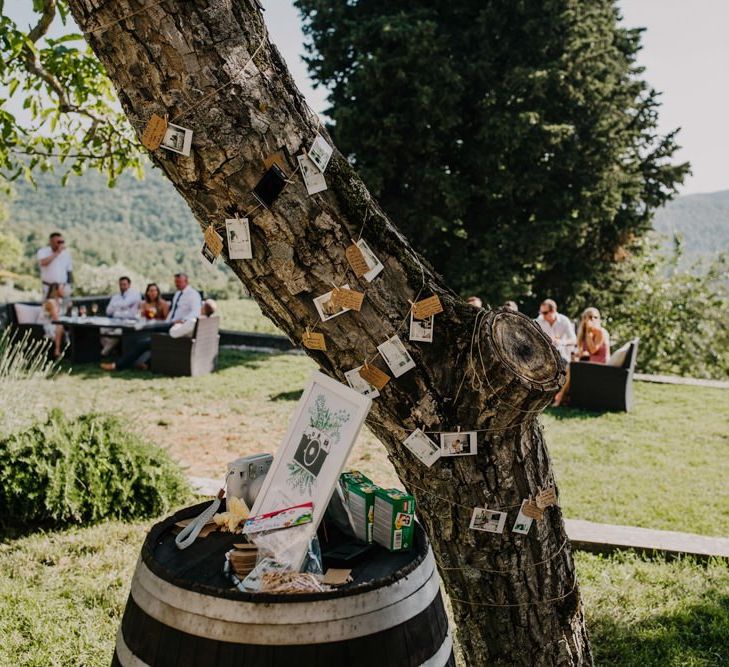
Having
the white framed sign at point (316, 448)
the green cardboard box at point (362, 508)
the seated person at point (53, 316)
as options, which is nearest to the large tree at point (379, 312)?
the white framed sign at point (316, 448)

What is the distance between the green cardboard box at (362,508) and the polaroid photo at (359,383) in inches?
11.2

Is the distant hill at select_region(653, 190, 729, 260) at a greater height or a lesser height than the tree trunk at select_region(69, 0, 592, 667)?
greater

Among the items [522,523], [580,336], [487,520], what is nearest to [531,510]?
[522,523]

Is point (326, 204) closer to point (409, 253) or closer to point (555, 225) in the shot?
point (409, 253)

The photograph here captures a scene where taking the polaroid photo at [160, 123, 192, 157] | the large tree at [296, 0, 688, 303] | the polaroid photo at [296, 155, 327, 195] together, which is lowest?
the polaroid photo at [296, 155, 327, 195]

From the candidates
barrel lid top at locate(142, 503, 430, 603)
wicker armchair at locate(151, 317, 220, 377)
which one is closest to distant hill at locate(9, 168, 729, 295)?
wicker armchair at locate(151, 317, 220, 377)

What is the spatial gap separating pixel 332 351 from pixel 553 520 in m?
1.01

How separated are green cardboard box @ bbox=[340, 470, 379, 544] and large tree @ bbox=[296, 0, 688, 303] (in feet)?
42.6

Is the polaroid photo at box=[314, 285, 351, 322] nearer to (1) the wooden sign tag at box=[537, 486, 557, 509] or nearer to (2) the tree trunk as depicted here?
(2) the tree trunk

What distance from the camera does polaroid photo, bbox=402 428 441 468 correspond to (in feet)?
6.86

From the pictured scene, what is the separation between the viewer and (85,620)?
354 centimetres

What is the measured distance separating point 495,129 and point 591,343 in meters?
6.63

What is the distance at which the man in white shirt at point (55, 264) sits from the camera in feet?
Answer: 39.5

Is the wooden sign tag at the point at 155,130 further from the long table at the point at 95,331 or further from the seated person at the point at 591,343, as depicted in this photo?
the long table at the point at 95,331
